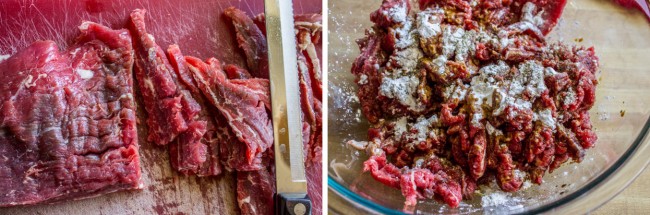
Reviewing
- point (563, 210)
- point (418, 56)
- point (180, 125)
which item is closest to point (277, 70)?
point (180, 125)

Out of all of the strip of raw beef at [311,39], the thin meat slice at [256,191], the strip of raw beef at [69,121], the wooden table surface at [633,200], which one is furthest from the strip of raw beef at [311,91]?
the wooden table surface at [633,200]

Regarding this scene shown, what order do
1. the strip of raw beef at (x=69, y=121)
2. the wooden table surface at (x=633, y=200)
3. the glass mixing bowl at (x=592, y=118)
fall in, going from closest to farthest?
the strip of raw beef at (x=69, y=121) → the glass mixing bowl at (x=592, y=118) → the wooden table surface at (x=633, y=200)

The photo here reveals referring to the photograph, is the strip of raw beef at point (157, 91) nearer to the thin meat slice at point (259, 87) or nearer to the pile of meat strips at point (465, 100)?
the thin meat slice at point (259, 87)

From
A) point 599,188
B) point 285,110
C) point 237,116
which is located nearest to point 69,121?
point 237,116

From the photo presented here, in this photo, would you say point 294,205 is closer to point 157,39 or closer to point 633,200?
point 157,39

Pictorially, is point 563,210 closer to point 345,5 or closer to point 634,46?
point 634,46

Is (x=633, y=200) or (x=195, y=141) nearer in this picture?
(x=195, y=141)
